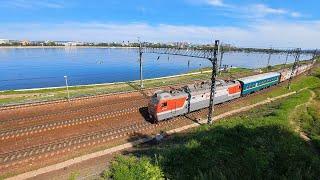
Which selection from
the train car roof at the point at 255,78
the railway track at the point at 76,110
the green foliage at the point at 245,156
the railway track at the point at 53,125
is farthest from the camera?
the train car roof at the point at 255,78

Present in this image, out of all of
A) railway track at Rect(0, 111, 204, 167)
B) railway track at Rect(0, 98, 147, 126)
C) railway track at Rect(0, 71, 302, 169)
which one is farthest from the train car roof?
railway track at Rect(0, 111, 204, 167)

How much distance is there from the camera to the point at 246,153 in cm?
1404

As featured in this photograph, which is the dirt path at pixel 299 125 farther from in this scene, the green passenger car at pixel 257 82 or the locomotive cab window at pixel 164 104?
the locomotive cab window at pixel 164 104

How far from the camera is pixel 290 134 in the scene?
73.6ft

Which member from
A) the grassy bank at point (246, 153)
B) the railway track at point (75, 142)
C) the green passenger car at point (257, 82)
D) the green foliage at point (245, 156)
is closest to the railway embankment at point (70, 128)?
the railway track at point (75, 142)

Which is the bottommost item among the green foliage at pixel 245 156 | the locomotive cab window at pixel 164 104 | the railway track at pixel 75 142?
the railway track at pixel 75 142

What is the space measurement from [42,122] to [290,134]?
26.1 m

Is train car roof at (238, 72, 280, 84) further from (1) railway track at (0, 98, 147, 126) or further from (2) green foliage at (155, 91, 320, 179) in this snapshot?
(2) green foliage at (155, 91, 320, 179)

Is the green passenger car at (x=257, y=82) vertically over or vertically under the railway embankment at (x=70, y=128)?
over

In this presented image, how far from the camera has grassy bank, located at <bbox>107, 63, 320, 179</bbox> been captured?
10.3 m

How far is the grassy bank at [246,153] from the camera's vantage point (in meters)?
Result: 10.3

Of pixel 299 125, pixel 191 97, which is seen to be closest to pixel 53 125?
pixel 191 97

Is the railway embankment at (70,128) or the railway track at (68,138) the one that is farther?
the railway embankment at (70,128)

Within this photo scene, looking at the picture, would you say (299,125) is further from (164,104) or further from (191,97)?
(164,104)
